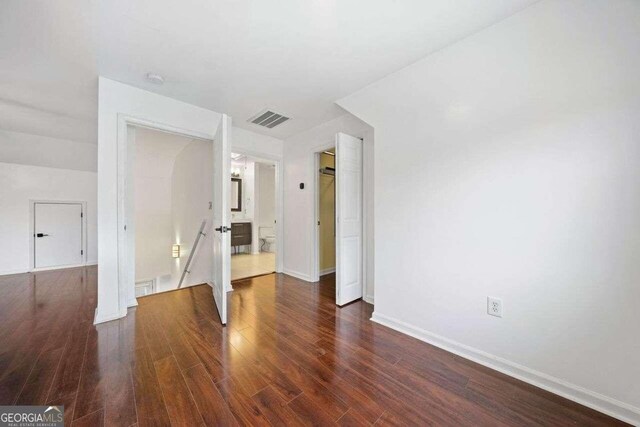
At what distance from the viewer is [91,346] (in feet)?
6.28

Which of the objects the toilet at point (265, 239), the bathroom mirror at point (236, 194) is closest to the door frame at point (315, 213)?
the toilet at point (265, 239)

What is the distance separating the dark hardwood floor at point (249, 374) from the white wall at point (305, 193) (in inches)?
48.2

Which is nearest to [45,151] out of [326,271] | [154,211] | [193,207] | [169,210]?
[154,211]

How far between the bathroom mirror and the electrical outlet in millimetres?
6445

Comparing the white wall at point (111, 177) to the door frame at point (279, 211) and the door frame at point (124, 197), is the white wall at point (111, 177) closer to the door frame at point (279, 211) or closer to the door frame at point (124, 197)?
the door frame at point (124, 197)

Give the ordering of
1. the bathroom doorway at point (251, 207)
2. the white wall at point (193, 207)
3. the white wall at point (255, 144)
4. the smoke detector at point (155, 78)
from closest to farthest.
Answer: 1. the smoke detector at point (155, 78)
2. the white wall at point (255, 144)
3. the white wall at point (193, 207)
4. the bathroom doorway at point (251, 207)

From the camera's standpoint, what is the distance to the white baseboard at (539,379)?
4.14ft

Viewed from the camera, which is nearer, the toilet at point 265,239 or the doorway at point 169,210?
the doorway at point 169,210

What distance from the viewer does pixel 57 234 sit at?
4.62 metres

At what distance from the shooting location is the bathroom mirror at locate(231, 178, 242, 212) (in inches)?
270

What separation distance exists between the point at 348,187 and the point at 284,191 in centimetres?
170

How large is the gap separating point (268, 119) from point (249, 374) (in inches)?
121

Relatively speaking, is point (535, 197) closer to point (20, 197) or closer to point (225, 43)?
point (225, 43)

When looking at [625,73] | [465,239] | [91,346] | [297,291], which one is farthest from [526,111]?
[91,346]
